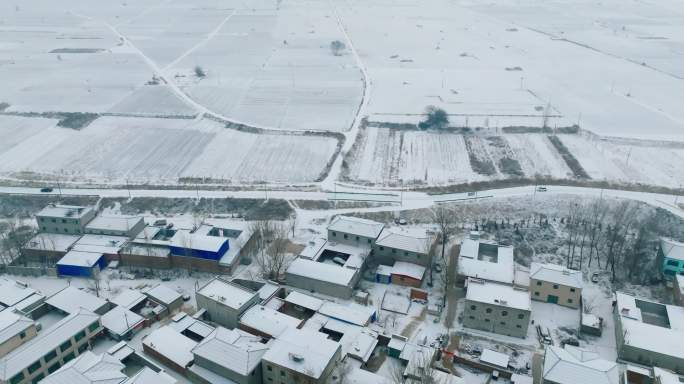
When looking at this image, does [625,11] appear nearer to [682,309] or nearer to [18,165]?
[682,309]

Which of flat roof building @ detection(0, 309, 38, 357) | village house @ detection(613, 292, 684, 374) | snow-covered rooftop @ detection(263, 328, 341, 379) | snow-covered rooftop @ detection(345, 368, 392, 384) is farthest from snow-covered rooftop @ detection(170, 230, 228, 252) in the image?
village house @ detection(613, 292, 684, 374)

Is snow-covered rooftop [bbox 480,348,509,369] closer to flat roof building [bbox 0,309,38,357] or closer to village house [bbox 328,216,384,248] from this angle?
village house [bbox 328,216,384,248]

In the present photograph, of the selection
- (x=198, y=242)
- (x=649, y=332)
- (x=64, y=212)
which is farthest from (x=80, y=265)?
(x=649, y=332)

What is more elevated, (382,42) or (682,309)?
(382,42)

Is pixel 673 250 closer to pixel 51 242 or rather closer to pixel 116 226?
pixel 116 226

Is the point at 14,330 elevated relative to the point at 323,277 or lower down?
elevated

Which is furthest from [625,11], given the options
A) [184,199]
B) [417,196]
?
[184,199]
